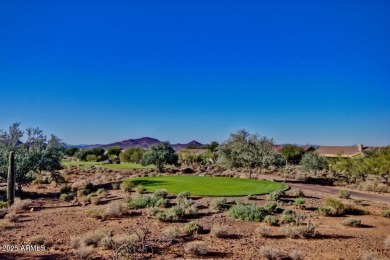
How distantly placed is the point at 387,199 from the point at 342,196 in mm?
4559

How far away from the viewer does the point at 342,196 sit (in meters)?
26.7

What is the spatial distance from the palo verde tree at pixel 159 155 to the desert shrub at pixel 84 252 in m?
34.4

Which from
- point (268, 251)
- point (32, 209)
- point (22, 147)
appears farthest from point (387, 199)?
point (22, 147)

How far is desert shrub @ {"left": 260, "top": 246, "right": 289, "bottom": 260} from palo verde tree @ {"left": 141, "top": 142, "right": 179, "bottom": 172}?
3519cm

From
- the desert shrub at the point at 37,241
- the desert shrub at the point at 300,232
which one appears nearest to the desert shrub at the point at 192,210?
the desert shrub at the point at 300,232

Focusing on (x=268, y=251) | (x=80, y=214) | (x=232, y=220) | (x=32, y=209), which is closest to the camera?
(x=268, y=251)

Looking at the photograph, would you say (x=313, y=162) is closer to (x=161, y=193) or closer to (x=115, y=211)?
(x=161, y=193)

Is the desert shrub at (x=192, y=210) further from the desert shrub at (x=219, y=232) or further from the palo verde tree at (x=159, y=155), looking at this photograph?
the palo verde tree at (x=159, y=155)

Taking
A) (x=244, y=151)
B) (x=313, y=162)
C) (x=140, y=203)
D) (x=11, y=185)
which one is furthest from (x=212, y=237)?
(x=313, y=162)

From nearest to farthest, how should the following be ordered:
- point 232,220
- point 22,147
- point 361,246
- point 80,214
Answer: point 361,246 → point 232,220 → point 80,214 → point 22,147

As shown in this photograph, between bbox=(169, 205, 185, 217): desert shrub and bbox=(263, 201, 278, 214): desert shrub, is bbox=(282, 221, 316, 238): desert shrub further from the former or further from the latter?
bbox=(169, 205, 185, 217): desert shrub

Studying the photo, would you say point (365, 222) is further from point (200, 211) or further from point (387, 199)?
point (387, 199)

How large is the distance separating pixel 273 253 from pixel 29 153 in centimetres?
2381

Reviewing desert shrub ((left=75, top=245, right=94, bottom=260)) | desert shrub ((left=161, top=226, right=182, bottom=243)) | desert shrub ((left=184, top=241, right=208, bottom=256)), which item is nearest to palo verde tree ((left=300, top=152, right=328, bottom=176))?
desert shrub ((left=161, top=226, right=182, bottom=243))
